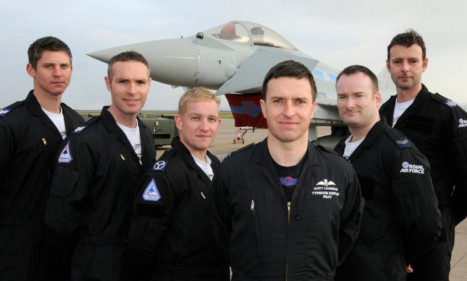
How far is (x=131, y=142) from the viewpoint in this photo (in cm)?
273

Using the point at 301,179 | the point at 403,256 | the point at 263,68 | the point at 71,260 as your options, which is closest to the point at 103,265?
the point at 71,260

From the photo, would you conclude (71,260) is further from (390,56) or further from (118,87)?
(390,56)

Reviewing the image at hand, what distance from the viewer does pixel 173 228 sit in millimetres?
2361

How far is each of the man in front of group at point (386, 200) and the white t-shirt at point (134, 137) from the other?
58.1 inches

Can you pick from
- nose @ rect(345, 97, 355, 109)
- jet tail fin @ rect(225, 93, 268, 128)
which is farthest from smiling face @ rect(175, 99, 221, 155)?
jet tail fin @ rect(225, 93, 268, 128)

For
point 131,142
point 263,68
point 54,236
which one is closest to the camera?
point 54,236

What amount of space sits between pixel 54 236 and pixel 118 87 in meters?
1.05

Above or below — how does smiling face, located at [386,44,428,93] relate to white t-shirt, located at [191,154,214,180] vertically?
above

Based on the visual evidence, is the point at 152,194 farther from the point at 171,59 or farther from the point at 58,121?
the point at 171,59

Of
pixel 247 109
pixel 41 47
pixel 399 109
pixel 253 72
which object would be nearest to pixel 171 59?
pixel 253 72

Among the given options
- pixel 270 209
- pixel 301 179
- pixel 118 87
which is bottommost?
pixel 270 209

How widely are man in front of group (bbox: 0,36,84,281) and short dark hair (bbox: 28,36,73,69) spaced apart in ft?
0.09

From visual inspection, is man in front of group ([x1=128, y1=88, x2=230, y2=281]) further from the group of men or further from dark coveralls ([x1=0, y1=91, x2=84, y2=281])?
dark coveralls ([x1=0, y1=91, x2=84, y2=281])

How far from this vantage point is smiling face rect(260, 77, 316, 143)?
71.1 inches
